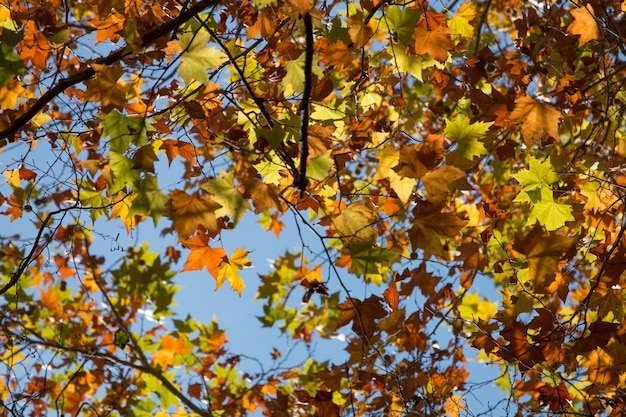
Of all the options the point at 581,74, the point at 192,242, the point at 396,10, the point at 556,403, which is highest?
the point at 581,74

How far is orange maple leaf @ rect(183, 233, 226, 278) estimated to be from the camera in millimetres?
2002

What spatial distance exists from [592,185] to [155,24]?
1.95 meters

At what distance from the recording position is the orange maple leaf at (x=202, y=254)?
78.8 inches

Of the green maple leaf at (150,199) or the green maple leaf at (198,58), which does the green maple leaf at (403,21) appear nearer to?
the green maple leaf at (198,58)

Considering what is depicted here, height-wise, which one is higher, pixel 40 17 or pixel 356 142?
pixel 40 17

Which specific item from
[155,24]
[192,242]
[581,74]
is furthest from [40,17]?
[581,74]

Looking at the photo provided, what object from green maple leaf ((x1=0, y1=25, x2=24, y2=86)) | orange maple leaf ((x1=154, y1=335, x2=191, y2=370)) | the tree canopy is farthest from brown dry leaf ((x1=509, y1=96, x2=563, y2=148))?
orange maple leaf ((x1=154, y1=335, x2=191, y2=370))

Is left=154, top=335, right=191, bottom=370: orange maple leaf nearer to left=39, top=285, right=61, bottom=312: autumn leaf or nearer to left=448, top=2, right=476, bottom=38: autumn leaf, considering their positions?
left=39, top=285, right=61, bottom=312: autumn leaf

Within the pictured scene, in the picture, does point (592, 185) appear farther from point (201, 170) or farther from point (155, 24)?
point (155, 24)

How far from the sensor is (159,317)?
17.4ft

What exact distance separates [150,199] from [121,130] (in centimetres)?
23

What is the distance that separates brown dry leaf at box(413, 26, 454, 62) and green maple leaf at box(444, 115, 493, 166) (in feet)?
0.84

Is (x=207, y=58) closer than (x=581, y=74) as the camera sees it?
Yes

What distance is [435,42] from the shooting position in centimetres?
205
